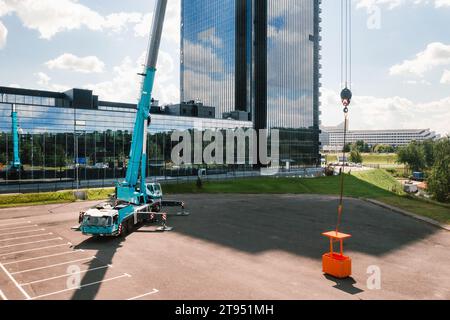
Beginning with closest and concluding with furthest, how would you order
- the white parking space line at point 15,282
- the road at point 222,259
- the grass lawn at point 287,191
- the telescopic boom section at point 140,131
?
the white parking space line at point 15,282, the road at point 222,259, the telescopic boom section at point 140,131, the grass lawn at point 287,191

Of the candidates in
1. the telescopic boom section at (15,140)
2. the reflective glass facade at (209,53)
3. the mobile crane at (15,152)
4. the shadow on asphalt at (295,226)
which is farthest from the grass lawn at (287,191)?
the reflective glass facade at (209,53)

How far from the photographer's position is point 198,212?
33.9m

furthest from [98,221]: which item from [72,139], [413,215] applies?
[72,139]

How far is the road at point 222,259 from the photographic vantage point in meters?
14.7

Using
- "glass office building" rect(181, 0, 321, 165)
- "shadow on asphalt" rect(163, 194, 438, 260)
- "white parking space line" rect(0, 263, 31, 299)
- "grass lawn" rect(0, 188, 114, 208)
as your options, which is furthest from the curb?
"glass office building" rect(181, 0, 321, 165)

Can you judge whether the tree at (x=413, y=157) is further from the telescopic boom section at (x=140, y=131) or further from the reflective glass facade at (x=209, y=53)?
the telescopic boom section at (x=140, y=131)

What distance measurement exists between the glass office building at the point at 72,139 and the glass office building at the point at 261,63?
44.0 meters

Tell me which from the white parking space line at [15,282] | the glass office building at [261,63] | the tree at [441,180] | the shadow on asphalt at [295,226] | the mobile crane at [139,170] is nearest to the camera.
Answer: the white parking space line at [15,282]

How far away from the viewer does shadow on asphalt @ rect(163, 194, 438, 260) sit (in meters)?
21.9

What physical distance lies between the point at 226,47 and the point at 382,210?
8903cm

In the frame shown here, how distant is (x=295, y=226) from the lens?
1083 inches

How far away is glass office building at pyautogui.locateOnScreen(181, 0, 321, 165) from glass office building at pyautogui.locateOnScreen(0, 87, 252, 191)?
144 ft

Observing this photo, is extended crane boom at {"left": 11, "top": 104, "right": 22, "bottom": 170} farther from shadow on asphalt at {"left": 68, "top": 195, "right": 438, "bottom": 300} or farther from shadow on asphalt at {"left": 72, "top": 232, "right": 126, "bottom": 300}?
shadow on asphalt at {"left": 72, "top": 232, "right": 126, "bottom": 300}

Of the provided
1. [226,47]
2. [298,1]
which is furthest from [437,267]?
[298,1]
